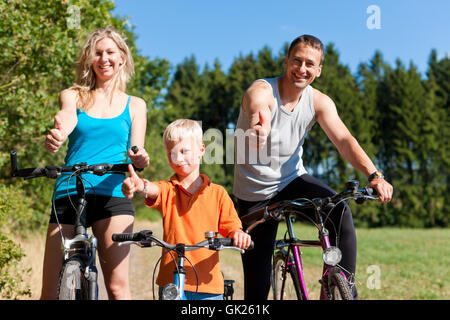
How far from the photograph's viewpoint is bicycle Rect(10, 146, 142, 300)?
8.48 ft

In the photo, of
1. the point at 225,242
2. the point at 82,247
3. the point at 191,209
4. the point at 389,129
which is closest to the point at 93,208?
the point at 82,247

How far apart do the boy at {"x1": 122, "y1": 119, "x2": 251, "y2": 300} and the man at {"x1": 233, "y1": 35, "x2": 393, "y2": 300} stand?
49 centimetres

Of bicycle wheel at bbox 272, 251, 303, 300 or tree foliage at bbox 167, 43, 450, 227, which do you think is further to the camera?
tree foliage at bbox 167, 43, 450, 227

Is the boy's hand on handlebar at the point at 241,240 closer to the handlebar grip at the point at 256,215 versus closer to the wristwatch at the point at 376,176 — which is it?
the handlebar grip at the point at 256,215

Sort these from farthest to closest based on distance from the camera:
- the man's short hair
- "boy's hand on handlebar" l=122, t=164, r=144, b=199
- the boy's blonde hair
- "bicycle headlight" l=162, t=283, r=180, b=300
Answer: the man's short hair, the boy's blonde hair, "boy's hand on handlebar" l=122, t=164, r=144, b=199, "bicycle headlight" l=162, t=283, r=180, b=300

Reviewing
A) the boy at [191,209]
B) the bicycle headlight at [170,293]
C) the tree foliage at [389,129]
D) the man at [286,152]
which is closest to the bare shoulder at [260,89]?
the man at [286,152]

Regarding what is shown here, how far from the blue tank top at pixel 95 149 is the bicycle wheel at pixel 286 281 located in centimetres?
130

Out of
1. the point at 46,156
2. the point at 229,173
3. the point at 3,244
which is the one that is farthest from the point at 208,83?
the point at 3,244

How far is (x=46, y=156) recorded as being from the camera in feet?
33.4

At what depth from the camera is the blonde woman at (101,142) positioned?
9.68 ft

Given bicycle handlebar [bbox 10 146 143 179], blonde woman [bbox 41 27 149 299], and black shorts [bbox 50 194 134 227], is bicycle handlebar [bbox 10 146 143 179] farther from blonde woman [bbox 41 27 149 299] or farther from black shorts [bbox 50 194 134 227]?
black shorts [bbox 50 194 134 227]

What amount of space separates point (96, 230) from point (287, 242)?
1337 millimetres

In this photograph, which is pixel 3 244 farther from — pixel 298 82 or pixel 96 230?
pixel 298 82

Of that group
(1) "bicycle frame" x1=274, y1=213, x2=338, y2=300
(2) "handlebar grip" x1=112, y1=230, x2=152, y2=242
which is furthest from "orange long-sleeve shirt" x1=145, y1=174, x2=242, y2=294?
(1) "bicycle frame" x1=274, y1=213, x2=338, y2=300
